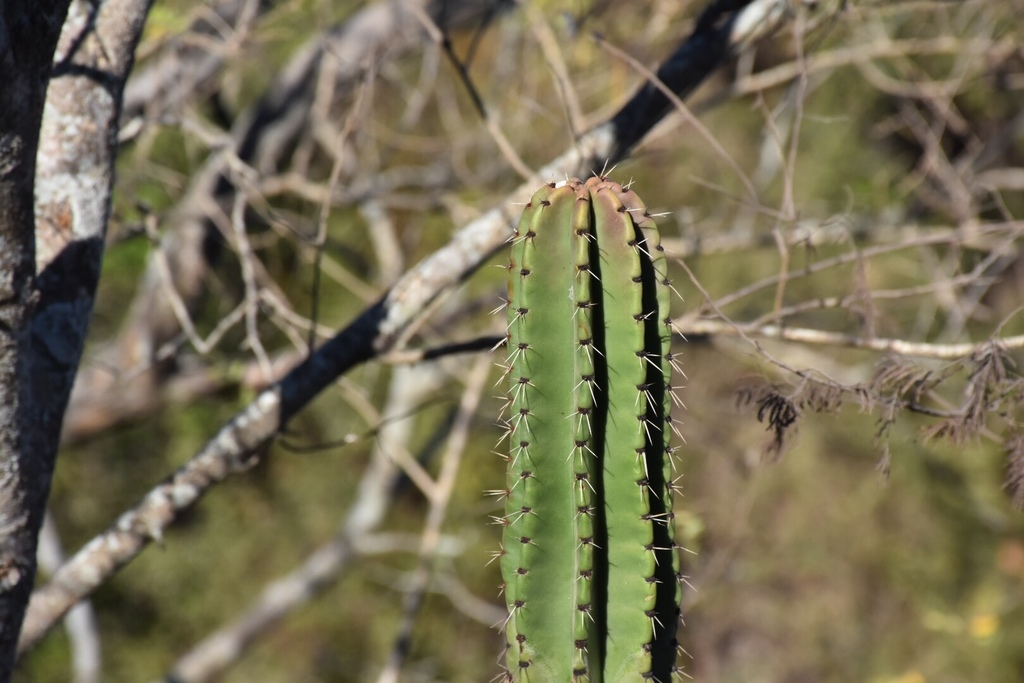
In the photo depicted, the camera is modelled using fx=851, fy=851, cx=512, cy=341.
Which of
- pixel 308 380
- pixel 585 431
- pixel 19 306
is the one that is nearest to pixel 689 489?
pixel 308 380

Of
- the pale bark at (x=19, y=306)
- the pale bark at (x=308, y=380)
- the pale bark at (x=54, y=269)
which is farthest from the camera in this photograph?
the pale bark at (x=308, y=380)

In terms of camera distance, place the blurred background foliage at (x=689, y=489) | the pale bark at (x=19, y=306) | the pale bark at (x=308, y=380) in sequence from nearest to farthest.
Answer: the pale bark at (x=19, y=306), the pale bark at (x=308, y=380), the blurred background foliage at (x=689, y=489)

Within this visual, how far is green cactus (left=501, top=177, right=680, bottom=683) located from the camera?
140 centimetres

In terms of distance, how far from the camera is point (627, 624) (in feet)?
4.85

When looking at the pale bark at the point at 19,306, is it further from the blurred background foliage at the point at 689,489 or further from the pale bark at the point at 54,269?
the blurred background foliage at the point at 689,489

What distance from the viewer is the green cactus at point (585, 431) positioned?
140 cm

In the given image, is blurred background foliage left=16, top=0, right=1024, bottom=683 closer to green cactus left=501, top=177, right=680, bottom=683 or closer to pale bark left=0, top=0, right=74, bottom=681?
pale bark left=0, top=0, right=74, bottom=681

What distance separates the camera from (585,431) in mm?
1397

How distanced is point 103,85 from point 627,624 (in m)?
1.61

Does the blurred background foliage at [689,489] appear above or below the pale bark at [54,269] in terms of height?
above

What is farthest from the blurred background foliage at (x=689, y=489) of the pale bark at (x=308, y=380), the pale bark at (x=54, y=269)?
the pale bark at (x=54, y=269)

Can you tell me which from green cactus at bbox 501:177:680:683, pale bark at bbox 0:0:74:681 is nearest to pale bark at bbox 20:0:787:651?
pale bark at bbox 0:0:74:681

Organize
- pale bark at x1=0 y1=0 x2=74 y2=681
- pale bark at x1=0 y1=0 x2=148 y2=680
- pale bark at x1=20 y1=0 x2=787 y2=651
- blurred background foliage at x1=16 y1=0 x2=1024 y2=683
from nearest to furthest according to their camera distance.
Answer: pale bark at x1=0 y1=0 x2=74 y2=681, pale bark at x1=0 y1=0 x2=148 y2=680, pale bark at x1=20 y1=0 x2=787 y2=651, blurred background foliage at x1=16 y1=0 x2=1024 y2=683

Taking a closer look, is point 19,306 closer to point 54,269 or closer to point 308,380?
point 54,269
